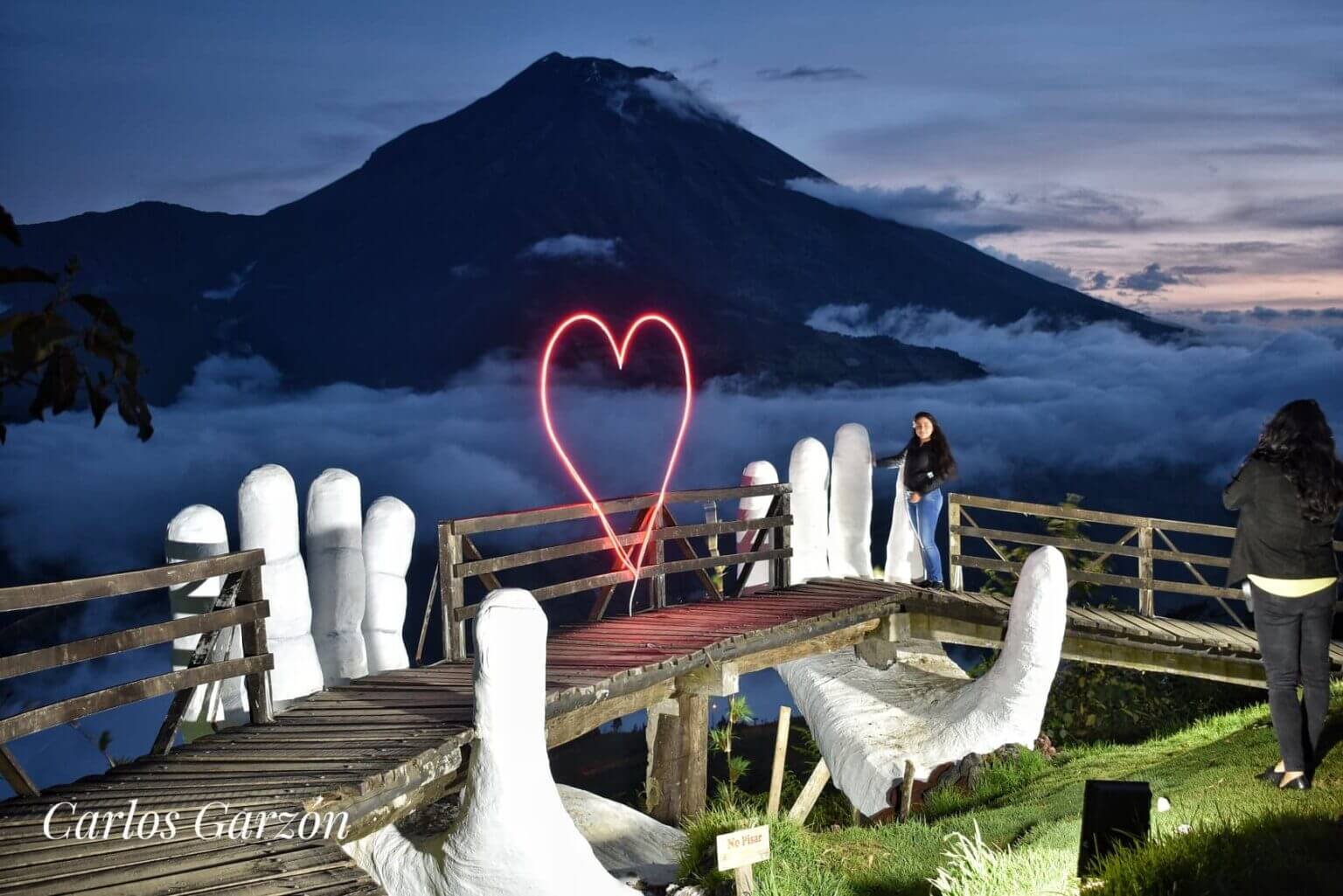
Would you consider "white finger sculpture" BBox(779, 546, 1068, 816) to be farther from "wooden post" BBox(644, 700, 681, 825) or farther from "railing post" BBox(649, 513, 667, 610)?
"railing post" BBox(649, 513, 667, 610)

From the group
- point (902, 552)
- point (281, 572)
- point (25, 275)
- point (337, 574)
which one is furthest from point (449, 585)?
point (25, 275)

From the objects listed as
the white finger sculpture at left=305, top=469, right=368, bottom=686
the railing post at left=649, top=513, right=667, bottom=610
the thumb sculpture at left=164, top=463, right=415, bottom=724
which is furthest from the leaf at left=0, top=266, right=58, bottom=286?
the railing post at left=649, top=513, right=667, bottom=610

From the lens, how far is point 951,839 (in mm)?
8961

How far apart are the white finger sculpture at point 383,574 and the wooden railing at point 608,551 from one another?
0.23 meters

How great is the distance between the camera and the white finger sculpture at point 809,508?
12617mm

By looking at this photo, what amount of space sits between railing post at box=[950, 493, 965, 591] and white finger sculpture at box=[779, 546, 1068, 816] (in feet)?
2.47

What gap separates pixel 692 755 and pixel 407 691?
3.14 metres

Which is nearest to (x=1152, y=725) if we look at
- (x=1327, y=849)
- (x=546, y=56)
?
(x=1327, y=849)

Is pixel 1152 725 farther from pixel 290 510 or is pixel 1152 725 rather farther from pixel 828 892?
pixel 290 510

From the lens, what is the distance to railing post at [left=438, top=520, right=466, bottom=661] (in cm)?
867

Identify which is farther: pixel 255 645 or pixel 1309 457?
pixel 255 645

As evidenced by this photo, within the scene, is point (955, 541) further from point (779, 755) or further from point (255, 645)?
point (255, 645)

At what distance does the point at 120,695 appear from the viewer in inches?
256

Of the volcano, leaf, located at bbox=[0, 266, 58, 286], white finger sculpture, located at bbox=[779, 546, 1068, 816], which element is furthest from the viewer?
the volcano
